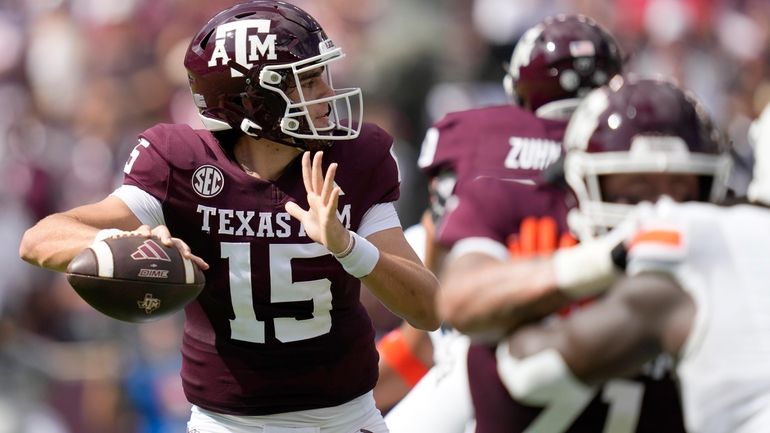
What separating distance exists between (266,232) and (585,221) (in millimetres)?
1266

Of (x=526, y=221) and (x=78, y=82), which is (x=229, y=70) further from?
(x=78, y=82)

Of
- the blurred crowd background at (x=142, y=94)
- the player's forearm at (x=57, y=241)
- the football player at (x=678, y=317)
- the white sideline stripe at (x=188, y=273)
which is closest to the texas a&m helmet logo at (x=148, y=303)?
the white sideline stripe at (x=188, y=273)

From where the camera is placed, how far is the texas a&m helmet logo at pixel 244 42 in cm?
418

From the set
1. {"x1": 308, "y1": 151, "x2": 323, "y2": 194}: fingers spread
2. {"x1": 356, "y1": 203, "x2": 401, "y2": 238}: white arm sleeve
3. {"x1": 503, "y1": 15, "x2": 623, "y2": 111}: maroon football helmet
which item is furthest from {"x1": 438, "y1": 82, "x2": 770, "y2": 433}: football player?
{"x1": 503, "y1": 15, "x2": 623, "y2": 111}: maroon football helmet

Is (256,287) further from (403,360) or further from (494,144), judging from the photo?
(403,360)

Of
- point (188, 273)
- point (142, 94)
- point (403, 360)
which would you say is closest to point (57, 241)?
point (188, 273)

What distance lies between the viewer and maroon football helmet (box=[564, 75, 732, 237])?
3004 mm

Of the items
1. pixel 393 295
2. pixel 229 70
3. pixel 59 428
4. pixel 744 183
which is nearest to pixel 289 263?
pixel 393 295

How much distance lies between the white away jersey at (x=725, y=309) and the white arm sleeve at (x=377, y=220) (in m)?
1.39

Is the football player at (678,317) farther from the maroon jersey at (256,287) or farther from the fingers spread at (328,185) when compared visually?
the maroon jersey at (256,287)

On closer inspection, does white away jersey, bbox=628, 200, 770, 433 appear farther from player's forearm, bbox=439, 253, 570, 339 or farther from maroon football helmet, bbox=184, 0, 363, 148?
maroon football helmet, bbox=184, 0, 363, 148

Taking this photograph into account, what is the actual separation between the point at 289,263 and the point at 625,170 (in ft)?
4.44

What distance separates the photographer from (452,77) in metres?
9.98

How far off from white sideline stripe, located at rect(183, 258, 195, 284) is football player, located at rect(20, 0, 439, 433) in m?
0.22
